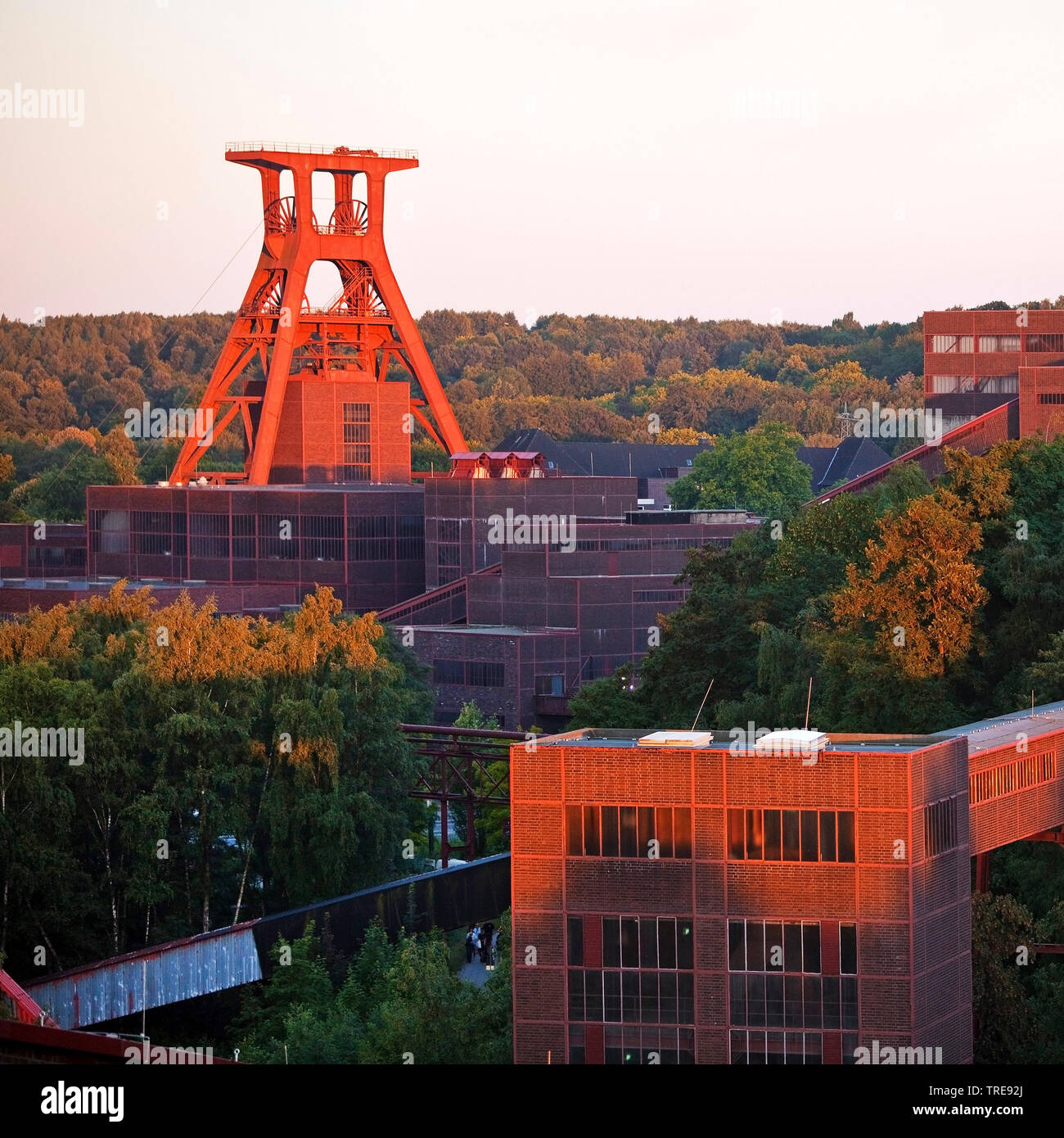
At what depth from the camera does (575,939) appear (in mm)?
29891

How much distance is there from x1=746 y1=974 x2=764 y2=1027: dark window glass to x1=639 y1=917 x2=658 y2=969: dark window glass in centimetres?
132

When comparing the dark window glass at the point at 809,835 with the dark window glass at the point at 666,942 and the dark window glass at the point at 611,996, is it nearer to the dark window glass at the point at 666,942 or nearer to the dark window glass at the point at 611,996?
the dark window glass at the point at 666,942

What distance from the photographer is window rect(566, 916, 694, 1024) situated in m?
29.6

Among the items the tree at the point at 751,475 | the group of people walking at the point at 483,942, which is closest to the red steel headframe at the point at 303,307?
the tree at the point at 751,475

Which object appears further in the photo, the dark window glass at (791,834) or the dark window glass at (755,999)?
the dark window glass at (755,999)

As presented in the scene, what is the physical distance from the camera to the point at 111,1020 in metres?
39.3

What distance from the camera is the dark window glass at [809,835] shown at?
95.1ft

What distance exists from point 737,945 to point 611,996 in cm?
191

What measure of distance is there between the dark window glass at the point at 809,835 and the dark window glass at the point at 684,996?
92.1 inches

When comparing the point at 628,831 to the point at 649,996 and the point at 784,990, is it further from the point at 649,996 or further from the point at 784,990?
the point at 784,990

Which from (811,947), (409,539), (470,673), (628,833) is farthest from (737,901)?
(409,539)

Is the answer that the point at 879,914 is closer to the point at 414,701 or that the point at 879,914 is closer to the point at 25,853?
the point at 25,853

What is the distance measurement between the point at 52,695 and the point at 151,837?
3781 mm
